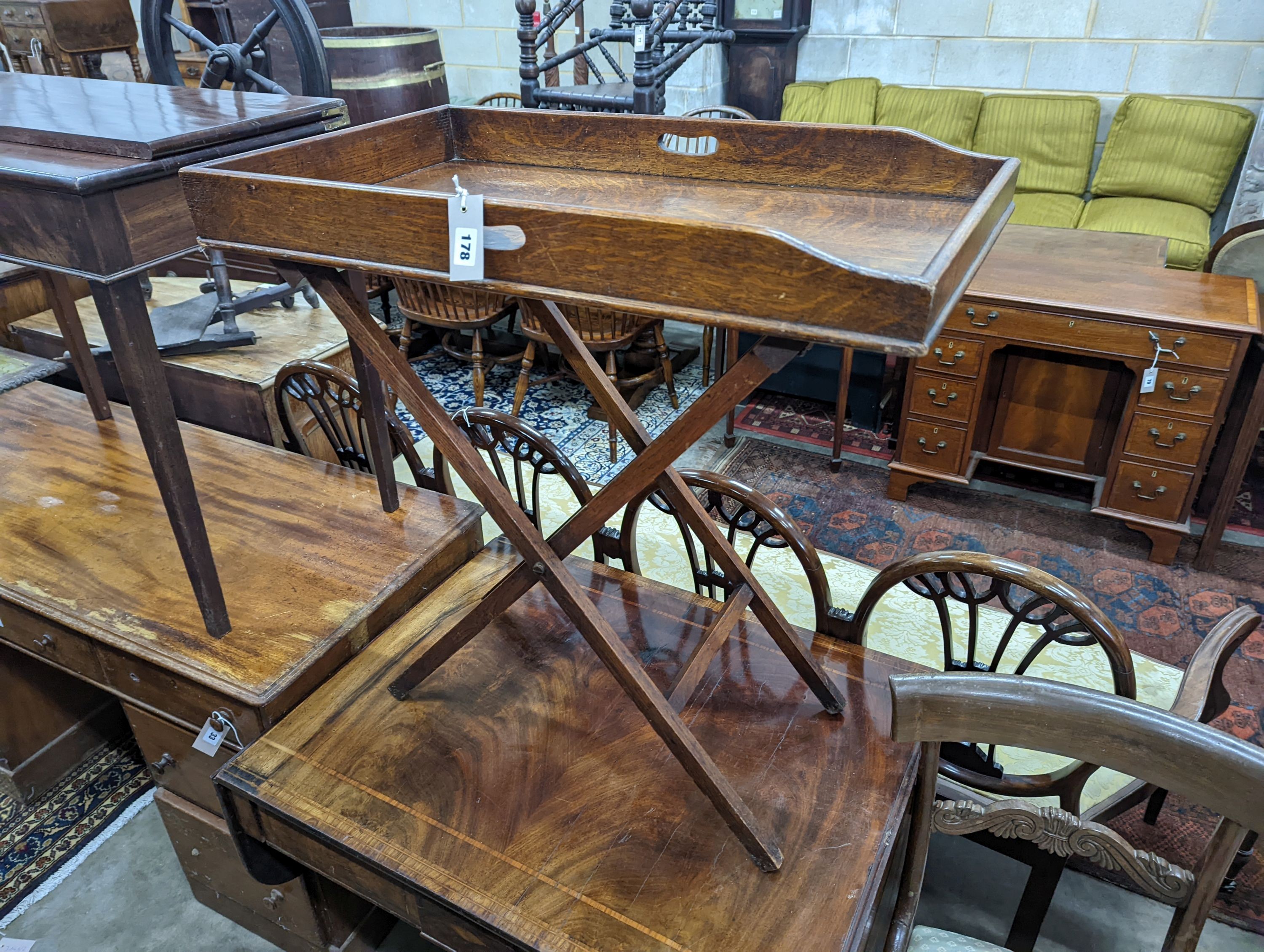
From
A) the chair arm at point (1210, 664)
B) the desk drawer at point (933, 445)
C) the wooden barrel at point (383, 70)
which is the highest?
the wooden barrel at point (383, 70)

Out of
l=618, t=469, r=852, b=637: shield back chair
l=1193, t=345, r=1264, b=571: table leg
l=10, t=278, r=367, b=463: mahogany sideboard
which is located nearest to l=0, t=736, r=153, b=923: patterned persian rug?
l=10, t=278, r=367, b=463: mahogany sideboard

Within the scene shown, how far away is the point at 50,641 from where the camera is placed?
166 centimetres

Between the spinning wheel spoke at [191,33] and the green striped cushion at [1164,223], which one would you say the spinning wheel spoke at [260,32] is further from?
the green striped cushion at [1164,223]

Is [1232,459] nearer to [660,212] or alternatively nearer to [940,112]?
[660,212]

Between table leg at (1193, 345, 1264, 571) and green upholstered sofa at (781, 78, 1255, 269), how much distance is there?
3.59 feet

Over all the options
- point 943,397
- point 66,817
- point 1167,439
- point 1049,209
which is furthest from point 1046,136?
point 66,817

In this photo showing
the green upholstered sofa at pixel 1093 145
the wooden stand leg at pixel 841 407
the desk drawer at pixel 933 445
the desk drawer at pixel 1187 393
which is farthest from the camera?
the green upholstered sofa at pixel 1093 145

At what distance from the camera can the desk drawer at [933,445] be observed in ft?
9.61

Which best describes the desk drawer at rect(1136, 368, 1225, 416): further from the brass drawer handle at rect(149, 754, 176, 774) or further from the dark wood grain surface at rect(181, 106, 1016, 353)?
the brass drawer handle at rect(149, 754, 176, 774)

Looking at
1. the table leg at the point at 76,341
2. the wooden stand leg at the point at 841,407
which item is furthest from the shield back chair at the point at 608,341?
the table leg at the point at 76,341

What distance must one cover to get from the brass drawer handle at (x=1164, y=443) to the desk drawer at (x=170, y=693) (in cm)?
251

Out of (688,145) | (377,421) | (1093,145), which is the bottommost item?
(377,421)

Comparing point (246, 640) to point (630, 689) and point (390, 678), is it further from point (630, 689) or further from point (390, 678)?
point (630, 689)

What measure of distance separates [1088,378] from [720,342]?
1379mm
